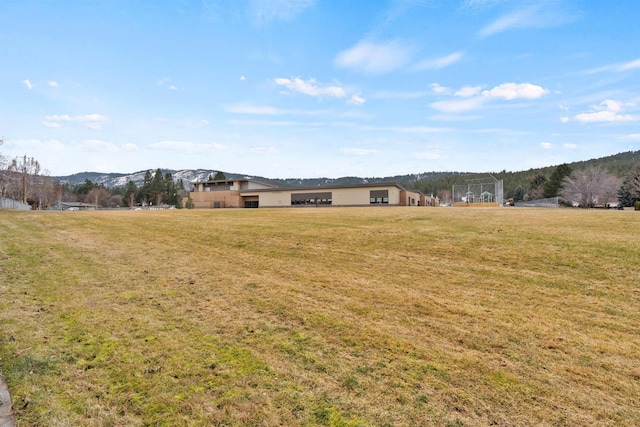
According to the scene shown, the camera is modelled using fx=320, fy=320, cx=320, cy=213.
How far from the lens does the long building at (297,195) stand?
50.2 metres

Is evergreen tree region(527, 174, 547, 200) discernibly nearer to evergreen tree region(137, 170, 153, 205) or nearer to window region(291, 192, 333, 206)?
window region(291, 192, 333, 206)

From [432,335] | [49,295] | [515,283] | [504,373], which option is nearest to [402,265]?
[515,283]

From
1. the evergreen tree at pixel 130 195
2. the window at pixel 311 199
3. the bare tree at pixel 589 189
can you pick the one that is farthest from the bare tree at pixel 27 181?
the bare tree at pixel 589 189

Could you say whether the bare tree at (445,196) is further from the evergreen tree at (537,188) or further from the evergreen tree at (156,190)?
the evergreen tree at (156,190)

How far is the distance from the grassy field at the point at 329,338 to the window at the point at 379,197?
40.6 meters

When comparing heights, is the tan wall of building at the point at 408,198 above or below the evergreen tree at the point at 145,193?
below

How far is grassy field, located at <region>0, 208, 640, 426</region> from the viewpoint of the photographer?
3012mm

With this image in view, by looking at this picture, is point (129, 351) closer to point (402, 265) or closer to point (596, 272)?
point (402, 265)

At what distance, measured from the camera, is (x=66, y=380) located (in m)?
3.31

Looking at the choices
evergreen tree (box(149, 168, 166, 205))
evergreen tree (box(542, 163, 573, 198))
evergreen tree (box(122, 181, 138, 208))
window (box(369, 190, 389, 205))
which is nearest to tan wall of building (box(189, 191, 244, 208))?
window (box(369, 190, 389, 205))

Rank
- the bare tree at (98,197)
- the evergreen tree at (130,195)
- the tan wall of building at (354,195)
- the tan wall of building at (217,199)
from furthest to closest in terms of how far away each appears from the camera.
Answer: the bare tree at (98,197) → the evergreen tree at (130,195) → the tan wall of building at (217,199) → the tan wall of building at (354,195)

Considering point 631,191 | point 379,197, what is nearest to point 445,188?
point 631,191

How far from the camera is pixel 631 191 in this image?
5231 centimetres

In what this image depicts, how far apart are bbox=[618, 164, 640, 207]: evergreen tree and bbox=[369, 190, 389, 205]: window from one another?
38173 millimetres
